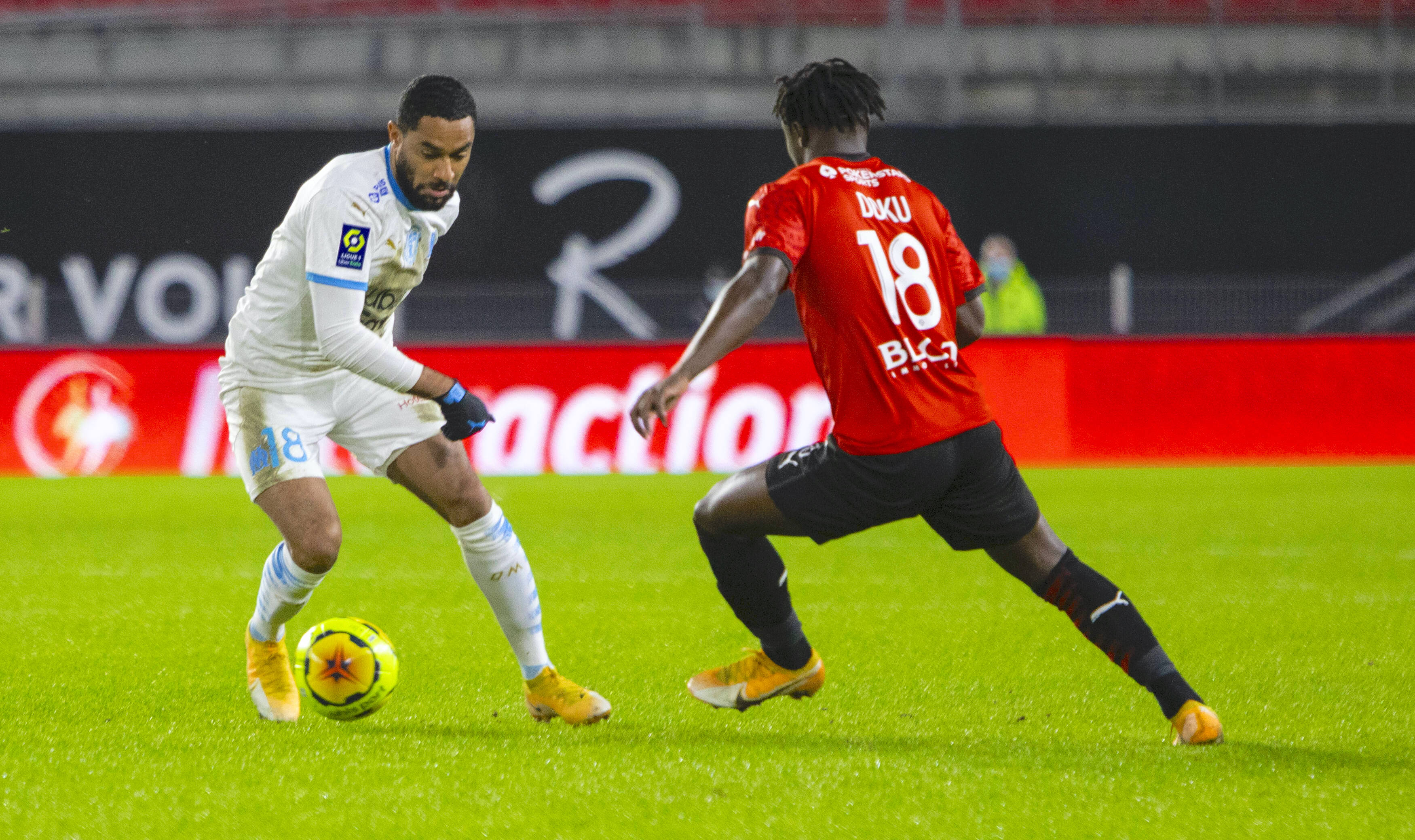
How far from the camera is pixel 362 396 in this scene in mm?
4789

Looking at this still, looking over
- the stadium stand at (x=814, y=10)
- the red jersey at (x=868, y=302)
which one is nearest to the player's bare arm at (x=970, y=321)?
the red jersey at (x=868, y=302)

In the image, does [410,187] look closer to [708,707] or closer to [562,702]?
[562,702]

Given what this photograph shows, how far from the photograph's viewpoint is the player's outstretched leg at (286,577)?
4602mm

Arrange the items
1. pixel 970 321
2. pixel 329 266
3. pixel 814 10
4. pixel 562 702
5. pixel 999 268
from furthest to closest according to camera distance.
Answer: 1. pixel 814 10
2. pixel 999 268
3. pixel 562 702
4. pixel 970 321
5. pixel 329 266

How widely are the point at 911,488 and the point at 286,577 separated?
195 cm

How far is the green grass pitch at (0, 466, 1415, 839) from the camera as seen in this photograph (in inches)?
143

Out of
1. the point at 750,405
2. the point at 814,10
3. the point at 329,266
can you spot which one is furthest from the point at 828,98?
the point at 814,10

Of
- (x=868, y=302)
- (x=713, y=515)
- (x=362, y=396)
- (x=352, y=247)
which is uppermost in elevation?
(x=352, y=247)

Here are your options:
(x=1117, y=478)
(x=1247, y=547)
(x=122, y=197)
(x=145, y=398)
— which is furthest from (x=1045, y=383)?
(x=122, y=197)

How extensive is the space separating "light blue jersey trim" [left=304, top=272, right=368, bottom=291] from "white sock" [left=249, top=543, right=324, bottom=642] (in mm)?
833

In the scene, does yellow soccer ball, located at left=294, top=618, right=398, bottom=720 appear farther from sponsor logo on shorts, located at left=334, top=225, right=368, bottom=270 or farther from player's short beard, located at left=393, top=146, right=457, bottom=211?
player's short beard, located at left=393, top=146, right=457, bottom=211

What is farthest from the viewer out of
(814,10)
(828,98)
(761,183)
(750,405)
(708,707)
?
(814,10)

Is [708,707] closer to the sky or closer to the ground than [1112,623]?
closer to the ground

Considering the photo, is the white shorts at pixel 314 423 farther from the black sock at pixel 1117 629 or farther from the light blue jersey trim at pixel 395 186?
the black sock at pixel 1117 629
